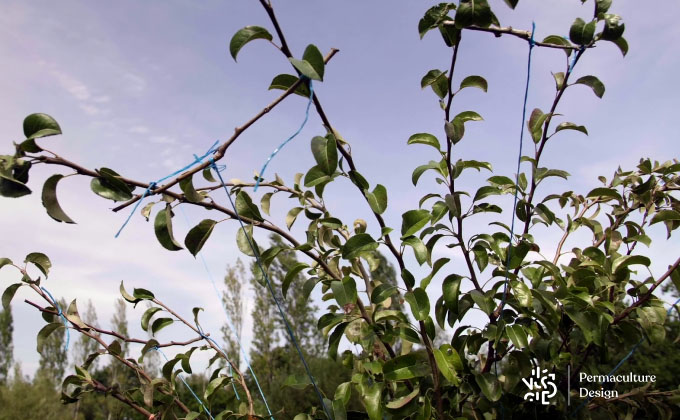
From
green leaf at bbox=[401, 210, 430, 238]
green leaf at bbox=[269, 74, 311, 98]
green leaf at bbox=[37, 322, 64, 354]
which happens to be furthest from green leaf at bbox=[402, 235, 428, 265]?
green leaf at bbox=[37, 322, 64, 354]

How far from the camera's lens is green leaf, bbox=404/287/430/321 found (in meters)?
1.02

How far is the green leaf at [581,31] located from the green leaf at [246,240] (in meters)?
0.77

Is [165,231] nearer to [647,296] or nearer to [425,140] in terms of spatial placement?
[425,140]

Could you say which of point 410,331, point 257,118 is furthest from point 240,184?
point 410,331

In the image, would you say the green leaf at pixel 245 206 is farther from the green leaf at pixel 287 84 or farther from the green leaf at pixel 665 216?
the green leaf at pixel 665 216

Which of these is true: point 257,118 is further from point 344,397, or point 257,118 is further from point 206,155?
point 344,397

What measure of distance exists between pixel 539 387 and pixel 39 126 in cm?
118

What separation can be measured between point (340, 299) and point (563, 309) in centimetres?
53

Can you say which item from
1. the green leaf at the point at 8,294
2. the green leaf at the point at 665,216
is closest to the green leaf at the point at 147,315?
the green leaf at the point at 8,294

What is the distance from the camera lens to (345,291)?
1.01 m

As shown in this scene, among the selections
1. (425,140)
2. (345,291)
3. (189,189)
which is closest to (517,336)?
(345,291)

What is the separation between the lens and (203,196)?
102 centimetres

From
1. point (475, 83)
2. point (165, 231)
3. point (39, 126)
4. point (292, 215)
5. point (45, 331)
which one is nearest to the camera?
point (39, 126)

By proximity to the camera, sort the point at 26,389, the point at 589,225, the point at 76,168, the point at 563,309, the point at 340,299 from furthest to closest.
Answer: the point at 26,389, the point at 589,225, the point at 563,309, the point at 340,299, the point at 76,168
